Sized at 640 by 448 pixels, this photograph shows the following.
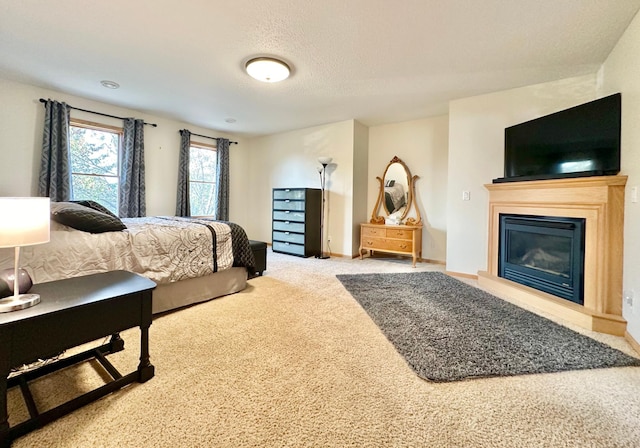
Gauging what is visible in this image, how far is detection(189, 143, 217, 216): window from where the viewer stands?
555cm

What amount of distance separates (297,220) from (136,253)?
9.76 ft

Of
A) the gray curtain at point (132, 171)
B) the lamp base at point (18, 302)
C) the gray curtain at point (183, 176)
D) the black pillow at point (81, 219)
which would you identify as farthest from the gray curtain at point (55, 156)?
the lamp base at point (18, 302)

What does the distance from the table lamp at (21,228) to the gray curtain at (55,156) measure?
10.8 feet

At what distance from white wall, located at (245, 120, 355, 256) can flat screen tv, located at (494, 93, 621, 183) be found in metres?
2.40

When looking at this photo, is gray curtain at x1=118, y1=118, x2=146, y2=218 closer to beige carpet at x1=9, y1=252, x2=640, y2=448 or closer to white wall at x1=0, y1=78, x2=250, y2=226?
white wall at x1=0, y1=78, x2=250, y2=226

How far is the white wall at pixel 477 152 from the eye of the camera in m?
3.34

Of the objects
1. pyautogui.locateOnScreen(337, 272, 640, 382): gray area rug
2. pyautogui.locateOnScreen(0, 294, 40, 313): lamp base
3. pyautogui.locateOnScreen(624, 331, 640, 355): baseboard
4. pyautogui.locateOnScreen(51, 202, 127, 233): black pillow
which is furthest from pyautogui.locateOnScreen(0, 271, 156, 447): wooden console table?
pyautogui.locateOnScreen(624, 331, 640, 355): baseboard

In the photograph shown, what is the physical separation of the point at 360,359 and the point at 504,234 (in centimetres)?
254

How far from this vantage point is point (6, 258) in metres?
1.75

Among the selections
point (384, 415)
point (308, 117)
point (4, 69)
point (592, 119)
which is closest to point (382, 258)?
point (308, 117)

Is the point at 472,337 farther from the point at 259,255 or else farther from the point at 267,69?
the point at 267,69

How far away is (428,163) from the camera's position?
471 centimetres

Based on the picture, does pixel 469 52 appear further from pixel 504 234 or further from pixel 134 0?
pixel 134 0

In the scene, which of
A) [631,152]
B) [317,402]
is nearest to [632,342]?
[631,152]
